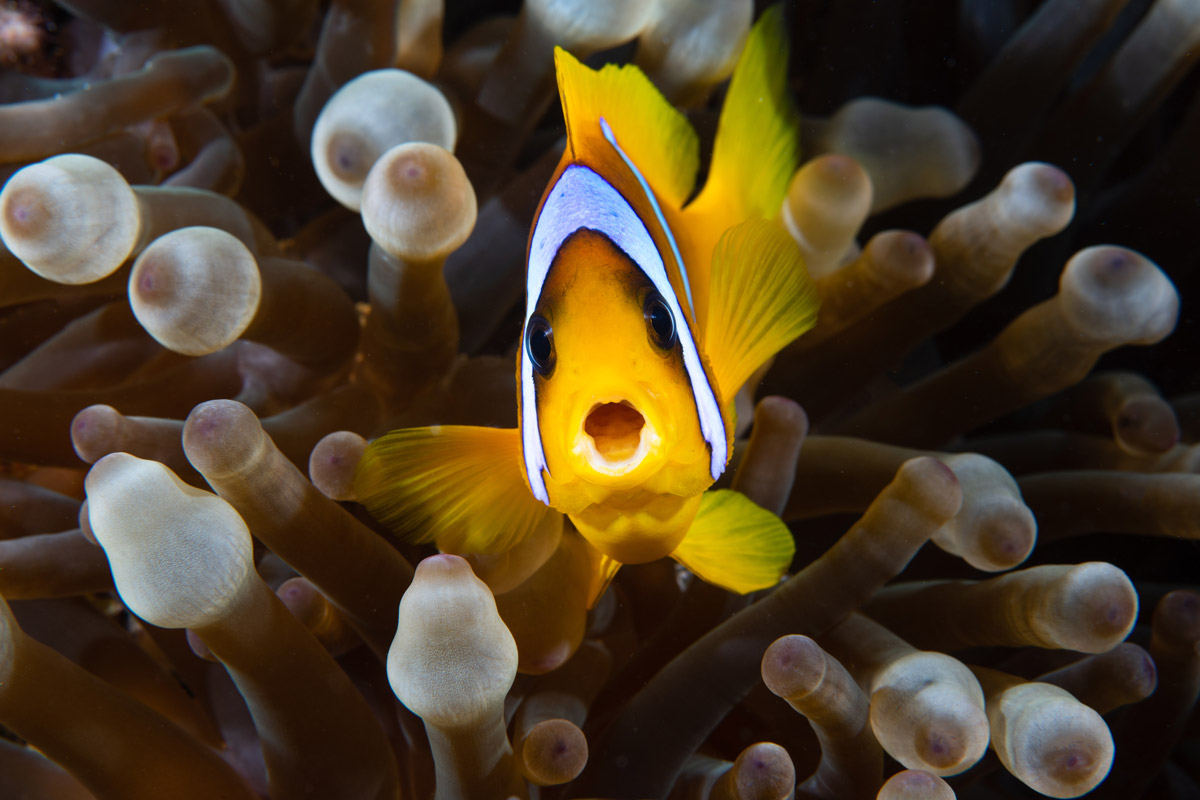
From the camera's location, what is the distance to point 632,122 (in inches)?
33.5

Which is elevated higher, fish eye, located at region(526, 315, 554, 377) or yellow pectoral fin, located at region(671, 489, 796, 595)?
fish eye, located at region(526, 315, 554, 377)

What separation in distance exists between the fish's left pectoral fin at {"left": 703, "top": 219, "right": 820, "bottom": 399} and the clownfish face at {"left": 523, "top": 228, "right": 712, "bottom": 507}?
100 mm

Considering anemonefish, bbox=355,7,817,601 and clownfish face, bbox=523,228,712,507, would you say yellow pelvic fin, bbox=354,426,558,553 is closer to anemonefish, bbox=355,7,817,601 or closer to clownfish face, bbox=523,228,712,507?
anemonefish, bbox=355,7,817,601

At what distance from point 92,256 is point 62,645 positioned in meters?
0.34

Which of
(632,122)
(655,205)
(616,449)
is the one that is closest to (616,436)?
(616,449)

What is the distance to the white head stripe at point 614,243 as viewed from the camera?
24.3 inches

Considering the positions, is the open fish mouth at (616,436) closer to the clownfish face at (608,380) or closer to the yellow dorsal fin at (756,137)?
the clownfish face at (608,380)

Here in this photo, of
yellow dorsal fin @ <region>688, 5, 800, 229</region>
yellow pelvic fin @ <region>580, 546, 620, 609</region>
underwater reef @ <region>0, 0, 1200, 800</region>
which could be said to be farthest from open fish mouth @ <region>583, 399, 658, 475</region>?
yellow dorsal fin @ <region>688, 5, 800, 229</region>

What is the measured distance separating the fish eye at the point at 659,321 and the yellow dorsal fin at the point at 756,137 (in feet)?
1.02

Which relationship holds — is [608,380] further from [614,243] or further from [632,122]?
[632,122]

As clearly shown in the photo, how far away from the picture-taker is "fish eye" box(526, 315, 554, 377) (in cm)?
58

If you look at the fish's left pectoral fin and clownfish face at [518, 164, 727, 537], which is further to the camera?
the fish's left pectoral fin

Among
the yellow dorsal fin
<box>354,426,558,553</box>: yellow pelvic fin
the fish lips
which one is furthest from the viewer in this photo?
the yellow dorsal fin

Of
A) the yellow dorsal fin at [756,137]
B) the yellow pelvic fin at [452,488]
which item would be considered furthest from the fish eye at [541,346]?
the yellow dorsal fin at [756,137]
